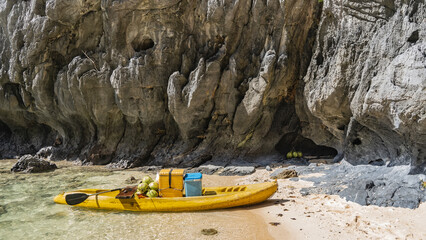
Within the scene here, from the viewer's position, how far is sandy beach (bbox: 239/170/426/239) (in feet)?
17.2

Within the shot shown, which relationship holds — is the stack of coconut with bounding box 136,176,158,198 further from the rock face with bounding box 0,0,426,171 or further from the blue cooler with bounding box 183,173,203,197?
the rock face with bounding box 0,0,426,171

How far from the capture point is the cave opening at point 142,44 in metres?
16.8

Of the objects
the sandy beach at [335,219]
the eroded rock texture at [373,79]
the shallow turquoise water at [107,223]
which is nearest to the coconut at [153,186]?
the shallow turquoise water at [107,223]

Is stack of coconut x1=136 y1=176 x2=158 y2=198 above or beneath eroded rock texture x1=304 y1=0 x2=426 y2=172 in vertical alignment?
beneath

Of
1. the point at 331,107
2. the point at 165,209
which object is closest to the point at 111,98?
the point at 165,209

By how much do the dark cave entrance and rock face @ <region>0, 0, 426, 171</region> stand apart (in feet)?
0.26

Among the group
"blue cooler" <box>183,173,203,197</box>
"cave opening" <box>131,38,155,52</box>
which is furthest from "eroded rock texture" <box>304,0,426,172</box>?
"cave opening" <box>131,38,155,52</box>

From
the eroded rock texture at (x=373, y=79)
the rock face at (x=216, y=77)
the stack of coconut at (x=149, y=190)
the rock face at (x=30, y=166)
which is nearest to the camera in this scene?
the eroded rock texture at (x=373, y=79)

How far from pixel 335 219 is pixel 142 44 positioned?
14739 millimetres

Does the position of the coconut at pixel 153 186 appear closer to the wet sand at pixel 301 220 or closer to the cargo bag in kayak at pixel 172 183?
the cargo bag in kayak at pixel 172 183

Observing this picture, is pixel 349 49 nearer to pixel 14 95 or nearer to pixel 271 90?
pixel 271 90

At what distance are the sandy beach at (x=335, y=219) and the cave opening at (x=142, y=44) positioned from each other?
509 inches

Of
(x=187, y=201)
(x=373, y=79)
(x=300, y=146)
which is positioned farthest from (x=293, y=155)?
(x=187, y=201)

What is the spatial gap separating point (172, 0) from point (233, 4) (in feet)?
12.2
